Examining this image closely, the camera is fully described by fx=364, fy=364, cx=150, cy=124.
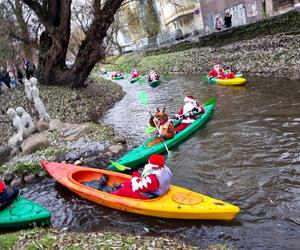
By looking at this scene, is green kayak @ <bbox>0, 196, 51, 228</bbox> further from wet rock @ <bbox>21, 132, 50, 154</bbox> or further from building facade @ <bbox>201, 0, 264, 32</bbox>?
building facade @ <bbox>201, 0, 264, 32</bbox>

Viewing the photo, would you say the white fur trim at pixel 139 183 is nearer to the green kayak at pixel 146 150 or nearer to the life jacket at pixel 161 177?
the life jacket at pixel 161 177

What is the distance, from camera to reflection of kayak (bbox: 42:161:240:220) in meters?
5.93

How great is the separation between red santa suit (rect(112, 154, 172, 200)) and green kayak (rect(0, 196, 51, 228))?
160 cm

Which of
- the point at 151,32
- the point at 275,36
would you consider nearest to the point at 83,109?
the point at 275,36

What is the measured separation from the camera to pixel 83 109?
1622 centimetres

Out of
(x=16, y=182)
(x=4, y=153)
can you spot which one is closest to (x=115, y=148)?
(x=16, y=182)

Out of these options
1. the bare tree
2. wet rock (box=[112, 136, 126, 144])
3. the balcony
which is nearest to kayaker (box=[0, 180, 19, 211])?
wet rock (box=[112, 136, 126, 144])

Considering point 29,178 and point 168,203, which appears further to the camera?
point 29,178

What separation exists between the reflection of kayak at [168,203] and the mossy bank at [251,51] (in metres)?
10.6

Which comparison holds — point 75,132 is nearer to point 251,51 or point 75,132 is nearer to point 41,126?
point 41,126

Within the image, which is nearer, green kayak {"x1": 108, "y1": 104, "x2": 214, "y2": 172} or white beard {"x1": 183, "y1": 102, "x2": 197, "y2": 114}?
green kayak {"x1": 108, "y1": 104, "x2": 214, "y2": 172}

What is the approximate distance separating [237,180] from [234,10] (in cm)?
2516

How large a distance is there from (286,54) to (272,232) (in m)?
13.6

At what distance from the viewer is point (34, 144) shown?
11.0 metres
